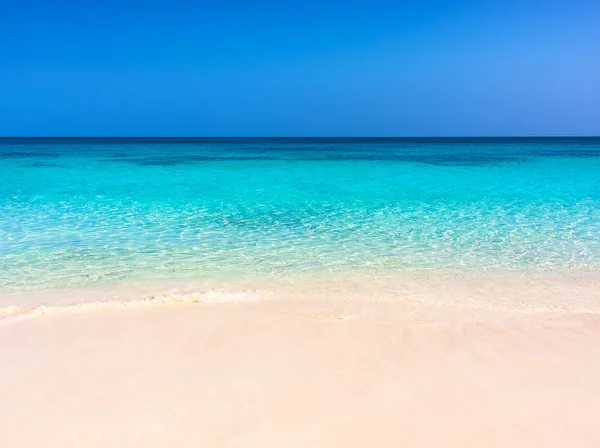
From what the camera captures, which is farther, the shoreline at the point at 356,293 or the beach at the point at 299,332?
the shoreline at the point at 356,293

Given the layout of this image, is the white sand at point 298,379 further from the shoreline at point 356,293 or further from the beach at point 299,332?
the shoreline at point 356,293

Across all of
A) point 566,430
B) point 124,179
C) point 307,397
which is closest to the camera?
point 566,430

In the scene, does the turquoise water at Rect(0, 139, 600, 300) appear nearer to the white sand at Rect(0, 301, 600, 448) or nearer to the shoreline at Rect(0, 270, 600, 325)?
the shoreline at Rect(0, 270, 600, 325)

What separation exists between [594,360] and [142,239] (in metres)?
5.54

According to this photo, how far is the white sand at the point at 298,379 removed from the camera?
2.35 metres

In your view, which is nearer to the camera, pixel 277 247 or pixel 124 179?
pixel 277 247

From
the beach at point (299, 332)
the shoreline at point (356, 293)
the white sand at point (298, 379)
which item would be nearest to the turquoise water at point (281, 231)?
the beach at point (299, 332)

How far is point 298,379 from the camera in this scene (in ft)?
9.34

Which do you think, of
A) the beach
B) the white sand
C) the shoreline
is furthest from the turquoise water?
the white sand

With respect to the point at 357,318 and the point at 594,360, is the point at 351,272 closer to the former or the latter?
the point at 357,318

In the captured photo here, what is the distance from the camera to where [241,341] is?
3.40 m

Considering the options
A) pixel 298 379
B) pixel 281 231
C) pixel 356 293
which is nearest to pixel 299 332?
pixel 298 379

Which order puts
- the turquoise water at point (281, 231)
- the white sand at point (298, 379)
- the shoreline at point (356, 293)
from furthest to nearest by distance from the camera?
the turquoise water at point (281, 231) → the shoreline at point (356, 293) → the white sand at point (298, 379)

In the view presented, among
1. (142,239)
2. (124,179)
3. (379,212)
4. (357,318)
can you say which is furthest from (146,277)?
(124,179)
